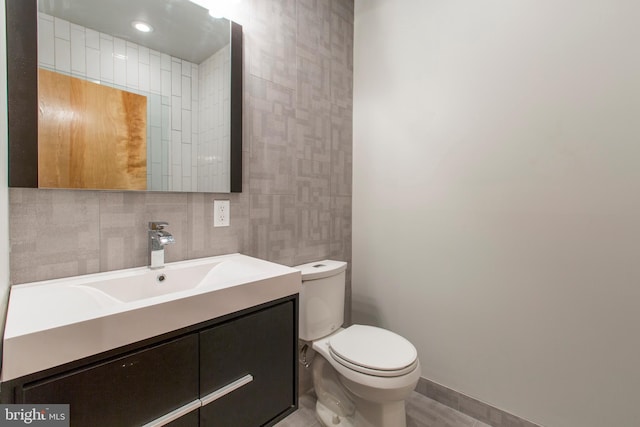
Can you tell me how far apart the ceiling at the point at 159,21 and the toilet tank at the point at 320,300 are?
113cm

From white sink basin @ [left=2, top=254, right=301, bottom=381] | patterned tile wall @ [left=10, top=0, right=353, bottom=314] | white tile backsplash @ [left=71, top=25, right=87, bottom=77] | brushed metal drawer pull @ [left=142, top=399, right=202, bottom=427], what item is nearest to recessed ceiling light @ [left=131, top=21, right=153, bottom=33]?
white tile backsplash @ [left=71, top=25, right=87, bottom=77]

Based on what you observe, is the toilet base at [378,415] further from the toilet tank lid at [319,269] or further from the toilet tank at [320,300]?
the toilet tank lid at [319,269]

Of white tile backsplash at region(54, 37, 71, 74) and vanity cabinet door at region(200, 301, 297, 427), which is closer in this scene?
vanity cabinet door at region(200, 301, 297, 427)

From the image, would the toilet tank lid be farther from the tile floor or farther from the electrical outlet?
the tile floor

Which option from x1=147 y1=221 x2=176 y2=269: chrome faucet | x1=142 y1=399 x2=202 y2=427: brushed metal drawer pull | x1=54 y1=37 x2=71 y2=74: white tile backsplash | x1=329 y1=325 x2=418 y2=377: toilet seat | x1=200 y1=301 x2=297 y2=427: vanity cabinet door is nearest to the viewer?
x1=142 y1=399 x2=202 y2=427: brushed metal drawer pull

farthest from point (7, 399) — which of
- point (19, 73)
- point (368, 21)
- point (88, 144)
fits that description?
point (368, 21)

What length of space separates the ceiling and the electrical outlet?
62cm

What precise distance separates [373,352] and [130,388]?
0.95m

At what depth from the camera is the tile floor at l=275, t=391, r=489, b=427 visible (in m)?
1.51

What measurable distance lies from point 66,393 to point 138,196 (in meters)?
0.69

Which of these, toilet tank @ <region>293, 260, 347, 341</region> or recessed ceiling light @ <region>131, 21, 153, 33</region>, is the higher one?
recessed ceiling light @ <region>131, 21, 153, 33</region>

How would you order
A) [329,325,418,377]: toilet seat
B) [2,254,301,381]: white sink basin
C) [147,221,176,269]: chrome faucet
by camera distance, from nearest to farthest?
[2,254,301,381]: white sink basin, [147,221,176,269]: chrome faucet, [329,325,418,377]: toilet seat

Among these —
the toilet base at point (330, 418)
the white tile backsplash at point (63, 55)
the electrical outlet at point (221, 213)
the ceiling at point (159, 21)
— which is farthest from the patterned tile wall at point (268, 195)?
the toilet base at point (330, 418)

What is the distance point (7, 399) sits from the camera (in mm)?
556
